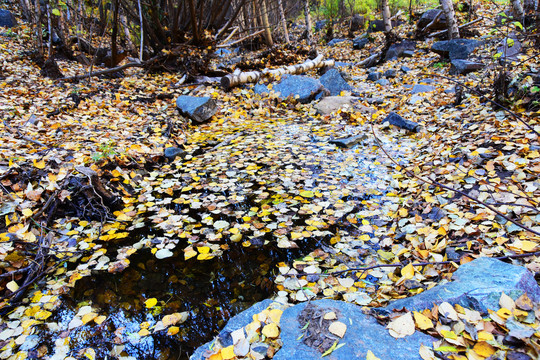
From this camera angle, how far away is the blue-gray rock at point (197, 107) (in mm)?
5195

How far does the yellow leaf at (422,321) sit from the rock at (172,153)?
344 centimetres

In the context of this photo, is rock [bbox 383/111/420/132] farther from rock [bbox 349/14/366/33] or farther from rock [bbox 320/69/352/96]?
rock [bbox 349/14/366/33]

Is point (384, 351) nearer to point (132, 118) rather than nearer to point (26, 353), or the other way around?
point (26, 353)

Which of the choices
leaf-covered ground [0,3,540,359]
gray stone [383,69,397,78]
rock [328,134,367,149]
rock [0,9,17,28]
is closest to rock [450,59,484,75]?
leaf-covered ground [0,3,540,359]

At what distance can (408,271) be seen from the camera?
70.7 inches

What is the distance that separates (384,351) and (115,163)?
10.6 ft

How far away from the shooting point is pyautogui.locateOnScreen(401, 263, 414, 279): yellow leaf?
1.77 m

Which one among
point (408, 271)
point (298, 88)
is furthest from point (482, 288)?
point (298, 88)

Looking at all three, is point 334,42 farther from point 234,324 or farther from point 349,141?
point 234,324

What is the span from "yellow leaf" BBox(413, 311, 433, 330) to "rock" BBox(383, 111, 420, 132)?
3.54 m

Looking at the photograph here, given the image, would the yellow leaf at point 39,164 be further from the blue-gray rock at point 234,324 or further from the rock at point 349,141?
the rock at point 349,141

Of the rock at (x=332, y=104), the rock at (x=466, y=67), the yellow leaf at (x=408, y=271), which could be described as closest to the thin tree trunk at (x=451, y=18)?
the rock at (x=466, y=67)

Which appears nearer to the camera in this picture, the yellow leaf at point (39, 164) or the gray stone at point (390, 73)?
the yellow leaf at point (39, 164)

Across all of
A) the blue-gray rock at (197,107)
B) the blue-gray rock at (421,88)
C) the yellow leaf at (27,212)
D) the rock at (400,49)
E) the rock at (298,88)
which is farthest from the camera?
the rock at (400,49)
